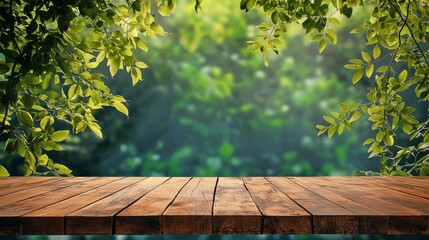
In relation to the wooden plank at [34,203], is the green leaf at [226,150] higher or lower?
higher

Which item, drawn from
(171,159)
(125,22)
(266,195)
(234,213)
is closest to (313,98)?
(171,159)

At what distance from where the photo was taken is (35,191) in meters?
1.62

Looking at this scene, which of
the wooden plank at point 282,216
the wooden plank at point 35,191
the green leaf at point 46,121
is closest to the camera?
the wooden plank at point 282,216

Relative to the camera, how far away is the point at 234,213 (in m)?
1.17

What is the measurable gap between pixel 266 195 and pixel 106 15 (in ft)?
3.06

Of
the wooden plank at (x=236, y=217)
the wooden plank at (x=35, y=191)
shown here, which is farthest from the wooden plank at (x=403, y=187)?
the wooden plank at (x=35, y=191)

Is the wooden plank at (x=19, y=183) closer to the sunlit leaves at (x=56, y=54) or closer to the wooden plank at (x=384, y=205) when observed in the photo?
the sunlit leaves at (x=56, y=54)

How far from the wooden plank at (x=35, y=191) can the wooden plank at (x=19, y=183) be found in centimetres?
3

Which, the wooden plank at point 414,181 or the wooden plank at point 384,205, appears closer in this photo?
the wooden plank at point 384,205

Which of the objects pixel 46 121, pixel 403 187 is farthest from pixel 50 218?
pixel 403 187

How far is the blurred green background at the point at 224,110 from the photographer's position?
4.18m

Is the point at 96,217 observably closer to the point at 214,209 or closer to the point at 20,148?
the point at 214,209

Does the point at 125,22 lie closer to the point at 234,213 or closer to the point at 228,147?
the point at 234,213

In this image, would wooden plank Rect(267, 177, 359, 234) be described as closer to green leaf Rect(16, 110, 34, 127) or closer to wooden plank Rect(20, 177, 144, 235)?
wooden plank Rect(20, 177, 144, 235)
